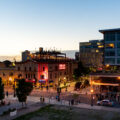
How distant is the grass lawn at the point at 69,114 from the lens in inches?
1166

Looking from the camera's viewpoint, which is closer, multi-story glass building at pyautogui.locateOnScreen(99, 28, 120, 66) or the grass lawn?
the grass lawn

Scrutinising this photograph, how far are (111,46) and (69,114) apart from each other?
35633 mm

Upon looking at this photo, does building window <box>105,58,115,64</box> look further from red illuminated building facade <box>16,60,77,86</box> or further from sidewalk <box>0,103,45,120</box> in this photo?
sidewalk <box>0,103,45,120</box>

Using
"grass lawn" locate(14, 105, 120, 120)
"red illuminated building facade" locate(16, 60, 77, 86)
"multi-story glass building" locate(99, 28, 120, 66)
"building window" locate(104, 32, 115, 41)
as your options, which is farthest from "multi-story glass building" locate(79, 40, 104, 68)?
"grass lawn" locate(14, 105, 120, 120)

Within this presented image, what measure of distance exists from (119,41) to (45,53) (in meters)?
39.9

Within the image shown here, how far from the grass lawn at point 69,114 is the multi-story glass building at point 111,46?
3112 cm

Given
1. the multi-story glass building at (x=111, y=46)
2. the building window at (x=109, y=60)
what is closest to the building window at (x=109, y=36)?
the multi-story glass building at (x=111, y=46)

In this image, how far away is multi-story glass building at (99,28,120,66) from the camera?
5888 centimetres

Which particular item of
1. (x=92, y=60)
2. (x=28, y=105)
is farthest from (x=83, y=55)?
(x=28, y=105)

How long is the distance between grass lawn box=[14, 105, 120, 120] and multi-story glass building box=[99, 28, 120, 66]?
102ft

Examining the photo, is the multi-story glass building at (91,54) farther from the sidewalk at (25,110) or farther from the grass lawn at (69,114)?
the grass lawn at (69,114)

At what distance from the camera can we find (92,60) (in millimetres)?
160625

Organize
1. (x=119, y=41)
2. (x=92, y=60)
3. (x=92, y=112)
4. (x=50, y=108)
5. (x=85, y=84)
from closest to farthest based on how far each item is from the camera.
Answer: (x=92, y=112) → (x=50, y=108) → (x=119, y=41) → (x=85, y=84) → (x=92, y=60)

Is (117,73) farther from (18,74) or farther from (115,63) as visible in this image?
(18,74)
